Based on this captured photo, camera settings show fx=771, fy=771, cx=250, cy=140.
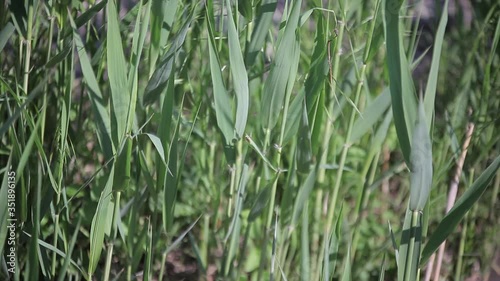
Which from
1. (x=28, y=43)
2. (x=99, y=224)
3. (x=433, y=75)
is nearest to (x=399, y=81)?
(x=433, y=75)

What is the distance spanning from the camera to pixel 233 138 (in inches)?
39.3

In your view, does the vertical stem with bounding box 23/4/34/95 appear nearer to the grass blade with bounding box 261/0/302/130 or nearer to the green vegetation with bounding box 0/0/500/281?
the green vegetation with bounding box 0/0/500/281

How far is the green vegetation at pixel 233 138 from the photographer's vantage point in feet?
2.83

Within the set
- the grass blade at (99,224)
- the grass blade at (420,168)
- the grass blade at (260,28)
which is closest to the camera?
the grass blade at (420,168)

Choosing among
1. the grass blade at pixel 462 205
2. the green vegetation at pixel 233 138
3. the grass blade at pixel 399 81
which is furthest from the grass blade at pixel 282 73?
the grass blade at pixel 462 205

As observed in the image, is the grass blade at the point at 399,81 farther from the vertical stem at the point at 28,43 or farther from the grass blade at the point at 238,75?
the vertical stem at the point at 28,43

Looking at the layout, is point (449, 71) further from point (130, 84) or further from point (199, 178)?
point (130, 84)

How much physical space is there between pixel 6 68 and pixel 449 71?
3.18 feet

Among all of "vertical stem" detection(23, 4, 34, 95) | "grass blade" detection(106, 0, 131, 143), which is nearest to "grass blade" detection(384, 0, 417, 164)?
"grass blade" detection(106, 0, 131, 143)

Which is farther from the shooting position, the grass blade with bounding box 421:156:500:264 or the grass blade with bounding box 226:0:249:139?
the grass blade with bounding box 226:0:249:139

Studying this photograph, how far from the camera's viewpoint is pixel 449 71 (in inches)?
68.7

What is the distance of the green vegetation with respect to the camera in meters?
0.86

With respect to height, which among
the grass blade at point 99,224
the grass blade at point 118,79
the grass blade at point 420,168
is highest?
the grass blade at point 118,79

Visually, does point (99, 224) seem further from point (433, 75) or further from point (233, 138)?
point (433, 75)
